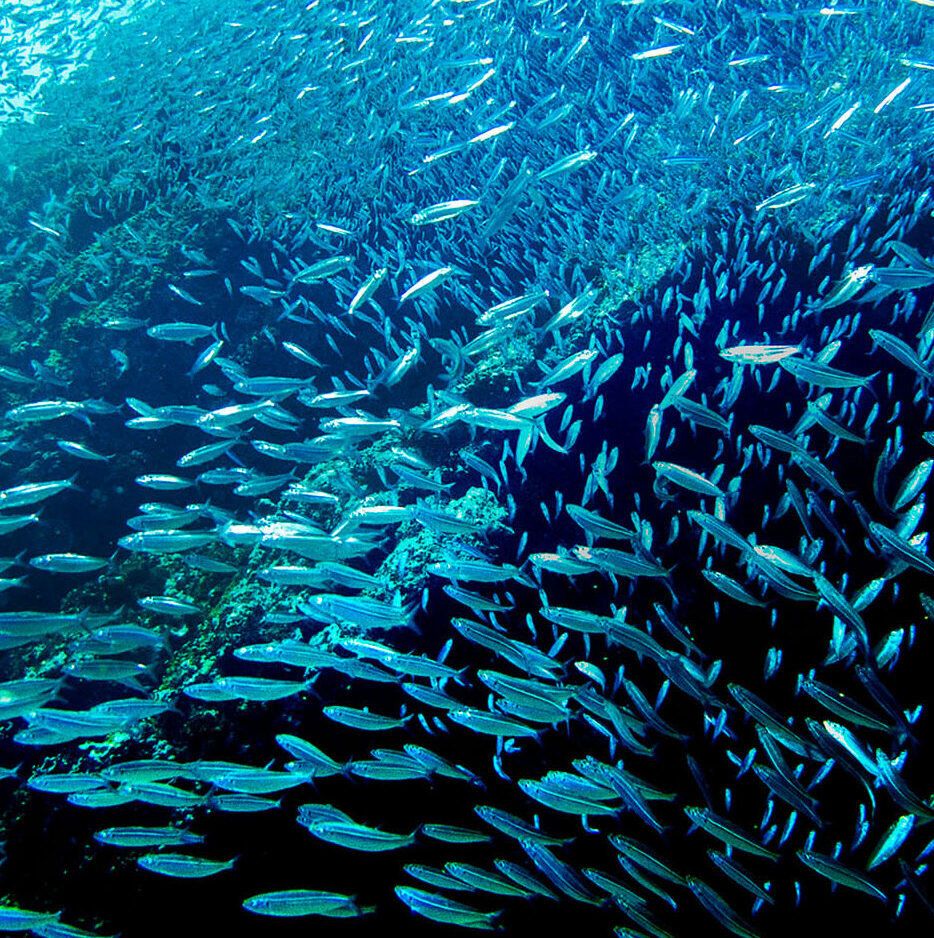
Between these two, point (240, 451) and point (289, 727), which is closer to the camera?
point (289, 727)

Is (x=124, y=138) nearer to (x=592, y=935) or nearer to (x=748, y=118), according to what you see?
(x=748, y=118)

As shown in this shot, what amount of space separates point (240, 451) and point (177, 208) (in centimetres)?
579

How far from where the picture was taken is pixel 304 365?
901cm

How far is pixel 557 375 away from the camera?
4.78m

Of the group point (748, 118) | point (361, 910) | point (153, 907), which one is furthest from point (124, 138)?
point (361, 910)

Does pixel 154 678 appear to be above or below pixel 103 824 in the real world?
above

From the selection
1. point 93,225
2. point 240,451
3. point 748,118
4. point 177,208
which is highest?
point 748,118

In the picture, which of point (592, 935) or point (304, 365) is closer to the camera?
point (592, 935)

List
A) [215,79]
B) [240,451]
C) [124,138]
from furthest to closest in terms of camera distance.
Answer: [215,79] < [124,138] < [240,451]

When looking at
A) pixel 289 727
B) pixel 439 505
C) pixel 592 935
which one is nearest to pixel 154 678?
pixel 289 727

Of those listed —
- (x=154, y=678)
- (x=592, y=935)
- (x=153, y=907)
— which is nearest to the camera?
(x=592, y=935)

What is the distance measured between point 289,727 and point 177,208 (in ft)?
34.3

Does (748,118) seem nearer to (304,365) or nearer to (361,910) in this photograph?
(304,365)

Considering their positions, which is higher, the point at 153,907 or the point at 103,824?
the point at 103,824
